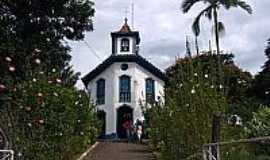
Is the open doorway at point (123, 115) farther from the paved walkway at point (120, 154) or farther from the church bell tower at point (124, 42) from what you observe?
the paved walkway at point (120, 154)

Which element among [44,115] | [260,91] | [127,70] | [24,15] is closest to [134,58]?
[127,70]

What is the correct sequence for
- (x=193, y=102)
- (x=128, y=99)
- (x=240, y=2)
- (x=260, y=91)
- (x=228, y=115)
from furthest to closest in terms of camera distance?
(x=128, y=99), (x=260, y=91), (x=240, y=2), (x=228, y=115), (x=193, y=102)

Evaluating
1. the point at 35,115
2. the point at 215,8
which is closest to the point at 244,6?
the point at 215,8

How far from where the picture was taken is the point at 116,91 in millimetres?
49719

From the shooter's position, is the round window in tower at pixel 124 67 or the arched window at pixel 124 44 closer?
the round window in tower at pixel 124 67

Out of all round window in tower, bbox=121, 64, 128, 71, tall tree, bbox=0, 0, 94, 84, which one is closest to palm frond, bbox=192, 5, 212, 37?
round window in tower, bbox=121, 64, 128, 71

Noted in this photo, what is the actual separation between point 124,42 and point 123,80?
3.30 metres

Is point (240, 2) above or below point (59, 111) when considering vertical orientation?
above

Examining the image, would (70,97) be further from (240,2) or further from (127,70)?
(127,70)

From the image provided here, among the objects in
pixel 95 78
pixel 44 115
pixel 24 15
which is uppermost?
pixel 95 78

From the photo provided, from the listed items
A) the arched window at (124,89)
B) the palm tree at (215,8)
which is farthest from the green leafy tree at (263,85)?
the arched window at (124,89)

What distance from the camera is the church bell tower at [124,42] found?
163ft

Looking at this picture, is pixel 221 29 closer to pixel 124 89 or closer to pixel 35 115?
pixel 124 89

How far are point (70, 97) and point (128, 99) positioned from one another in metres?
33.9
